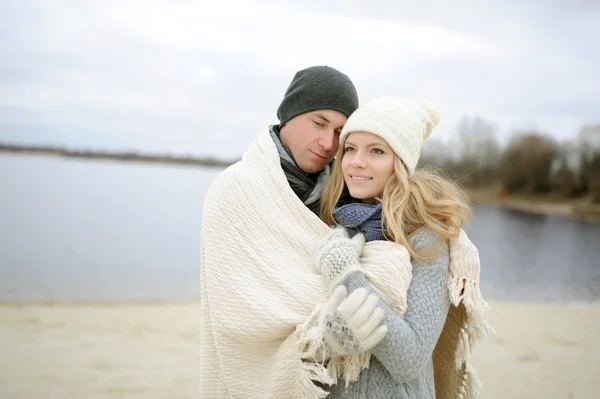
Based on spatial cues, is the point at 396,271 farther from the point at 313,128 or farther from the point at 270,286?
the point at 313,128

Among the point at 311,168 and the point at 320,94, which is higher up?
the point at 320,94

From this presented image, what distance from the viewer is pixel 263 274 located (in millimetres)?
1650

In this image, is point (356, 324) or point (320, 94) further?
point (320, 94)

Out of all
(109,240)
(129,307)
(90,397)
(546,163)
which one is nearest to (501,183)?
(546,163)

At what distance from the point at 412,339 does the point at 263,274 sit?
501 millimetres

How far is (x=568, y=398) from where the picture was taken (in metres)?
4.16

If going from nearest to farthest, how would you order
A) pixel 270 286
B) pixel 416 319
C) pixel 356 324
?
pixel 356 324, pixel 416 319, pixel 270 286

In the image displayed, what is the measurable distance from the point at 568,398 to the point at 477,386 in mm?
2903

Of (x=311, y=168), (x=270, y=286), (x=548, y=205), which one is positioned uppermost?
(x=311, y=168)

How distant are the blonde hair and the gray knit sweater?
34mm

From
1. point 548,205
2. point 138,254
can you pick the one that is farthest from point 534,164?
point 138,254

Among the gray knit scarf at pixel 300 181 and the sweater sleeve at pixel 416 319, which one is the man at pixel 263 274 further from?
the sweater sleeve at pixel 416 319

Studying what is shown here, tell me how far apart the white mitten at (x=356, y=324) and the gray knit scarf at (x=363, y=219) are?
0.32 metres

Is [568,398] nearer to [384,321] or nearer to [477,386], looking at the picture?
[477,386]
